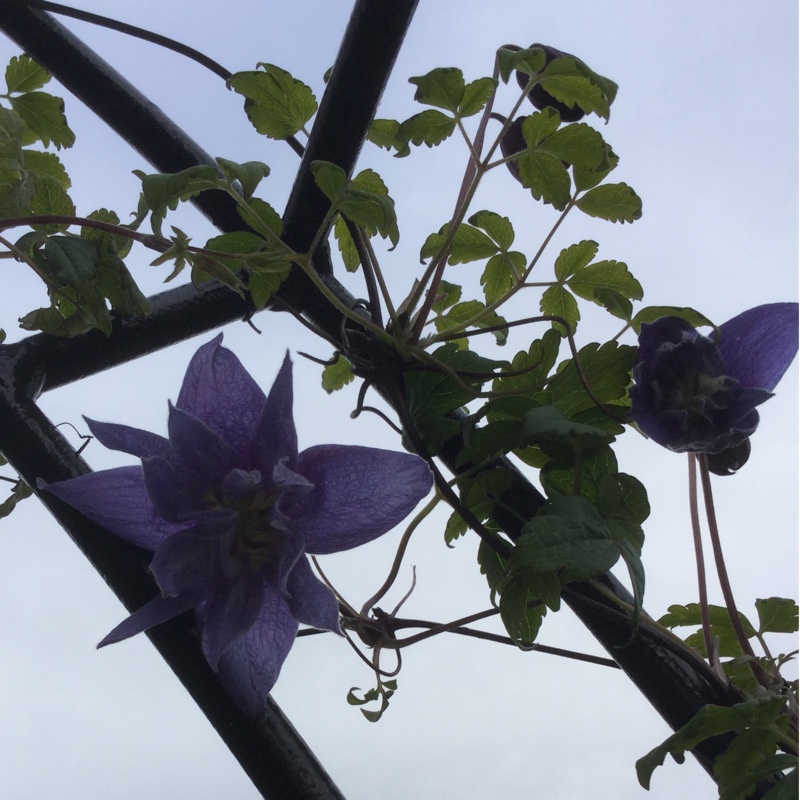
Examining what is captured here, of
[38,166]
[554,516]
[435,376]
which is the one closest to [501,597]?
[554,516]

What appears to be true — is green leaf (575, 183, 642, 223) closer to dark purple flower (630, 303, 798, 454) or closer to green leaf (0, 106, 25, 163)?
dark purple flower (630, 303, 798, 454)

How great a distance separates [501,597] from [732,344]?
28 cm

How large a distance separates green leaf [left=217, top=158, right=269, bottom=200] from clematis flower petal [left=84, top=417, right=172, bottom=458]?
203mm

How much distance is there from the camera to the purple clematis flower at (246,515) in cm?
46

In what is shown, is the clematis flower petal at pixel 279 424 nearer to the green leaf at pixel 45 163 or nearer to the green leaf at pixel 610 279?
the green leaf at pixel 610 279

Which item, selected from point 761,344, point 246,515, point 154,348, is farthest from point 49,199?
point 761,344

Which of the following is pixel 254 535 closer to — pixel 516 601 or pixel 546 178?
pixel 516 601

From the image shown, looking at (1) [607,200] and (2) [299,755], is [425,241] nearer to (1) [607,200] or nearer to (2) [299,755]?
(1) [607,200]

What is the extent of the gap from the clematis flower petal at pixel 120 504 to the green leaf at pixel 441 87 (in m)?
0.41

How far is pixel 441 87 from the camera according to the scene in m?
0.69

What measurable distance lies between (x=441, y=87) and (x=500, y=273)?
0.21 meters

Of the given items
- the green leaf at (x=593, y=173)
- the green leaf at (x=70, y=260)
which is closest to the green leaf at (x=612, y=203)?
the green leaf at (x=593, y=173)

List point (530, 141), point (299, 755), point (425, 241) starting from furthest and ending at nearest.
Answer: point (425, 241)
point (530, 141)
point (299, 755)

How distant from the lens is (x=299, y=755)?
47cm
